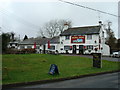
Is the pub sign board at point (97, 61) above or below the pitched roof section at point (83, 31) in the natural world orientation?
below

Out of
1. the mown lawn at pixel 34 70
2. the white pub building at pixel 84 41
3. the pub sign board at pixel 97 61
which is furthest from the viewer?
the white pub building at pixel 84 41

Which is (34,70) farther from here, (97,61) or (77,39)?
(77,39)

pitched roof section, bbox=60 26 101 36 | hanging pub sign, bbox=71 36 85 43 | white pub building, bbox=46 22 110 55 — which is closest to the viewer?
white pub building, bbox=46 22 110 55

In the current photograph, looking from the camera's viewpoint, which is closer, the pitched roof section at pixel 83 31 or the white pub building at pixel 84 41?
the white pub building at pixel 84 41

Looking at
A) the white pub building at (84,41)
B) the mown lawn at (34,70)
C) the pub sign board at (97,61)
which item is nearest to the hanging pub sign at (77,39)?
the white pub building at (84,41)

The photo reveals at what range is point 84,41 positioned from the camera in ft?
143

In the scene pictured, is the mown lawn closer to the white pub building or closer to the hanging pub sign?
the white pub building

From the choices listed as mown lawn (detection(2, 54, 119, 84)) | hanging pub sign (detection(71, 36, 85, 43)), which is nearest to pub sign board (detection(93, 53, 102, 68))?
mown lawn (detection(2, 54, 119, 84))

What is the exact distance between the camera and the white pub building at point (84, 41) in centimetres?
4219

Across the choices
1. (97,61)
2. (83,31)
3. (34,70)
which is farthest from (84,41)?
(34,70)

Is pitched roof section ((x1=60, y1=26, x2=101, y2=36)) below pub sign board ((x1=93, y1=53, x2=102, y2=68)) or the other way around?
the other way around

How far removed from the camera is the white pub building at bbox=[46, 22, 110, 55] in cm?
4219

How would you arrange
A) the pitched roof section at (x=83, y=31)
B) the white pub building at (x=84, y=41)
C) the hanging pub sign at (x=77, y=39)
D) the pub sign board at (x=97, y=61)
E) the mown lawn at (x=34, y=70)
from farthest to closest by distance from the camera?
the hanging pub sign at (x=77, y=39)
the pitched roof section at (x=83, y=31)
the white pub building at (x=84, y=41)
the pub sign board at (x=97, y=61)
the mown lawn at (x=34, y=70)

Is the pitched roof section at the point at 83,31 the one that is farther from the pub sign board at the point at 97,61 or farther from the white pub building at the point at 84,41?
the pub sign board at the point at 97,61
